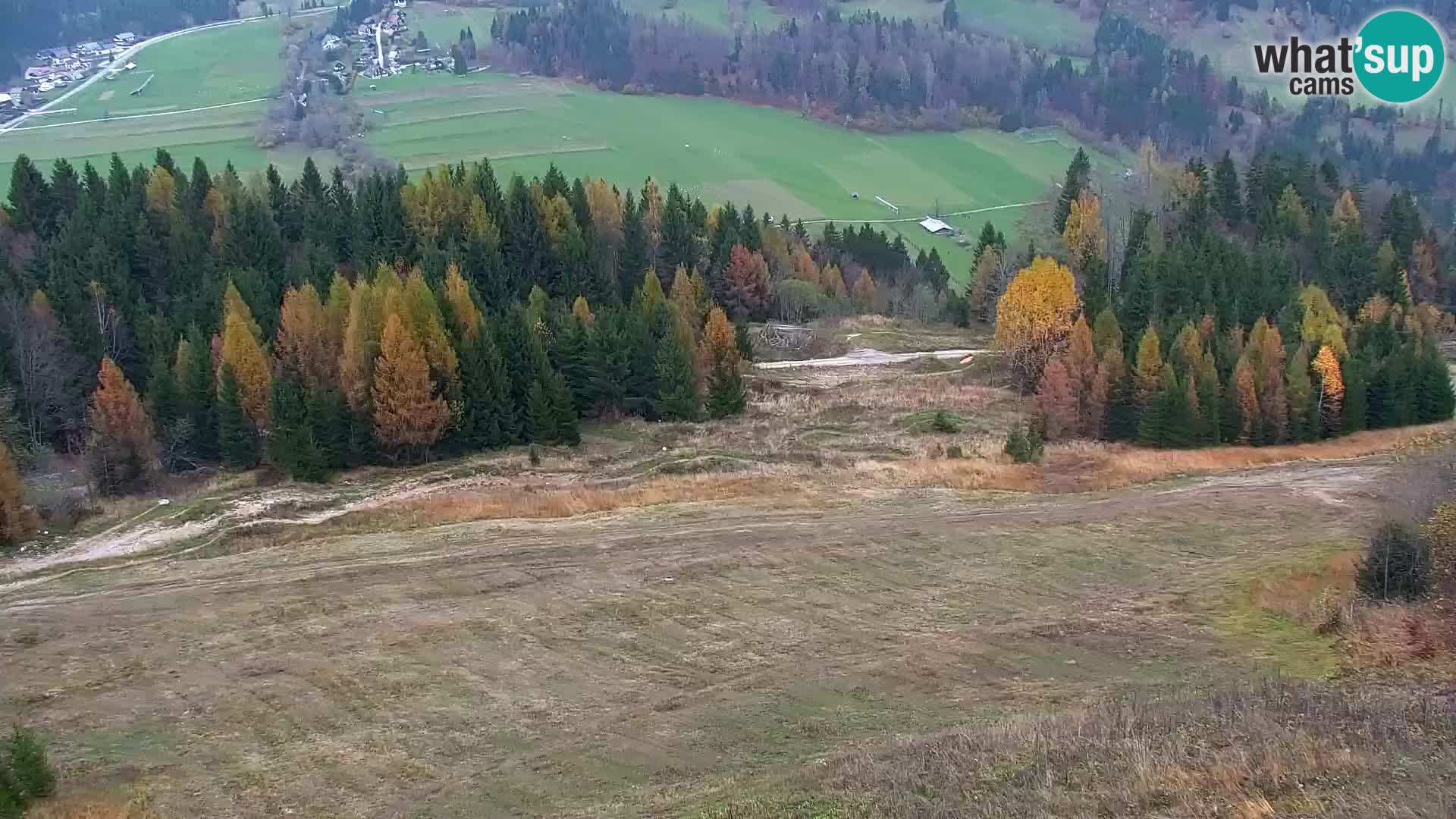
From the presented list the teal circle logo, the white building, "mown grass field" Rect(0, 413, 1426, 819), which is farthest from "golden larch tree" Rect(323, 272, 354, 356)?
the teal circle logo

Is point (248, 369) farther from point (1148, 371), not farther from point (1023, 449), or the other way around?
point (1148, 371)

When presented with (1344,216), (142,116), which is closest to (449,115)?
(142,116)

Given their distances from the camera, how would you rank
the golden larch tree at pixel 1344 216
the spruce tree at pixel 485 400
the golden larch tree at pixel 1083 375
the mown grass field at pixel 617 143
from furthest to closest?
the mown grass field at pixel 617 143
the golden larch tree at pixel 1344 216
the golden larch tree at pixel 1083 375
the spruce tree at pixel 485 400

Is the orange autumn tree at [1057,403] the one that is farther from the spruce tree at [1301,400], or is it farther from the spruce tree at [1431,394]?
the spruce tree at [1431,394]

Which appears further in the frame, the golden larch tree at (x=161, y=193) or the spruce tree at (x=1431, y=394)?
the golden larch tree at (x=161, y=193)

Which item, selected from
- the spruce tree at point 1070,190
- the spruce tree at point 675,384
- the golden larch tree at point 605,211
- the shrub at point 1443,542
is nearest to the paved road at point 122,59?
the golden larch tree at point 605,211
